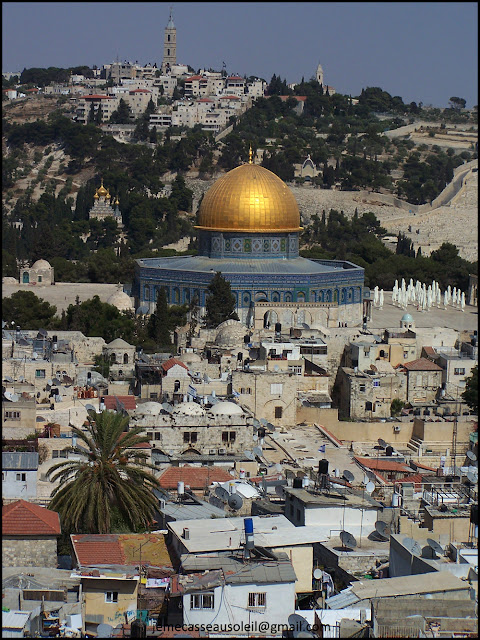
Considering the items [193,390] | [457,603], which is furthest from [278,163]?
[457,603]

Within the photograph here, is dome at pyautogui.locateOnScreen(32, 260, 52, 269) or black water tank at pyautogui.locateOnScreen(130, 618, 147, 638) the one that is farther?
dome at pyautogui.locateOnScreen(32, 260, 52, 269)

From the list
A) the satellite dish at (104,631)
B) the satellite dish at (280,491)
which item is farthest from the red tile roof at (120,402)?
the satellite dish at (104,631)

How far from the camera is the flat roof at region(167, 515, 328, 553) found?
51.0 feet

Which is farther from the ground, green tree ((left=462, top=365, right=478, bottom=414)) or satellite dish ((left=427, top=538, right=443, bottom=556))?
green tree ((left=462, top=365, right=478, bottom=414))

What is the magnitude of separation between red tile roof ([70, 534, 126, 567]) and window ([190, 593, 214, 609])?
1.86 m

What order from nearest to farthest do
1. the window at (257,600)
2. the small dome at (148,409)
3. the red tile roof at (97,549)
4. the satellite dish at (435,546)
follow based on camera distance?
1. the window at (257,600)
2. the red tile roof at (97,549)
3. the satellite dish at (435,546)
4. the small dome at (148,409)

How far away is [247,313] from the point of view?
40875mm

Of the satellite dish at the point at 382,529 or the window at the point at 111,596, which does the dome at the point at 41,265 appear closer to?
the satellite dish at the point at 382,529

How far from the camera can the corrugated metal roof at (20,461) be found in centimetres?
1969

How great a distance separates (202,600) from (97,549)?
2.37m

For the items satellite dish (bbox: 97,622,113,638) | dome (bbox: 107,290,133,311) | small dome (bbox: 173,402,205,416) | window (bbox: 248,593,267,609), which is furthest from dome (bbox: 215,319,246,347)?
satellite dish (bbox: 97,622,113,638)

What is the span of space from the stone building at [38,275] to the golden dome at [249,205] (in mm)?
4786

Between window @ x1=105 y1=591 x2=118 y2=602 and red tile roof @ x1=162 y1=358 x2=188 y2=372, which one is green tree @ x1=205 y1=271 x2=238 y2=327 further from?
window @ x1=105 y1=591 x2=118 y2=602

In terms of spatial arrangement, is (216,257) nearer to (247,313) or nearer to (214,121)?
(247,313)
